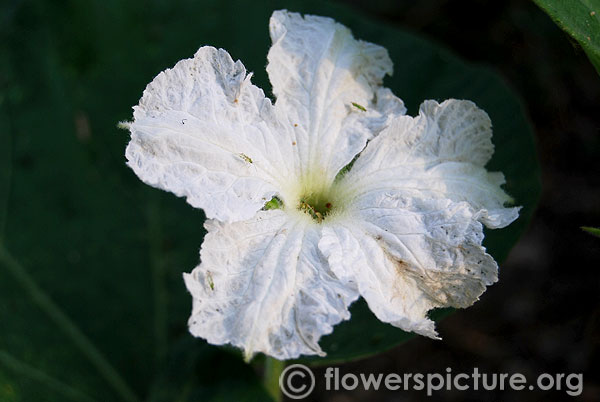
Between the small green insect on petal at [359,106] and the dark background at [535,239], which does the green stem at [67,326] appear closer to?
the dark background at [535,239]

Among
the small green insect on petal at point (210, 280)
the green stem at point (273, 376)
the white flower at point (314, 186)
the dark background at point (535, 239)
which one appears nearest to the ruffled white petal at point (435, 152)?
the white flower at point (314, 186)

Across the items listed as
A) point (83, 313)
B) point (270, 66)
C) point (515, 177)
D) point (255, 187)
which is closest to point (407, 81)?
point (515, 177)

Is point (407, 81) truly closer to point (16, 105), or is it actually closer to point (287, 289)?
point (287, 289)

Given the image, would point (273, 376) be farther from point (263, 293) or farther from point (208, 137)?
point (208, 137)

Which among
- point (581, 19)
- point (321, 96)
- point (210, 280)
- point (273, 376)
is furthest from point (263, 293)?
point (581, 19)

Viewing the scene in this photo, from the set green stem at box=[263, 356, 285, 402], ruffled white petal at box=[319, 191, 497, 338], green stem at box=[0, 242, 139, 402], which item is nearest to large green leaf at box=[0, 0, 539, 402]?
green stem at box=[0, 242, 139, 402]

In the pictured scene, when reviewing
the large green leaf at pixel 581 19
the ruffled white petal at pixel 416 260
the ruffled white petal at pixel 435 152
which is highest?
the large green leaf at pixel 581 19

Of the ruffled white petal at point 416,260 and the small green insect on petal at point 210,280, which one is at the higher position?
the ruffled white petal at point 416,260
